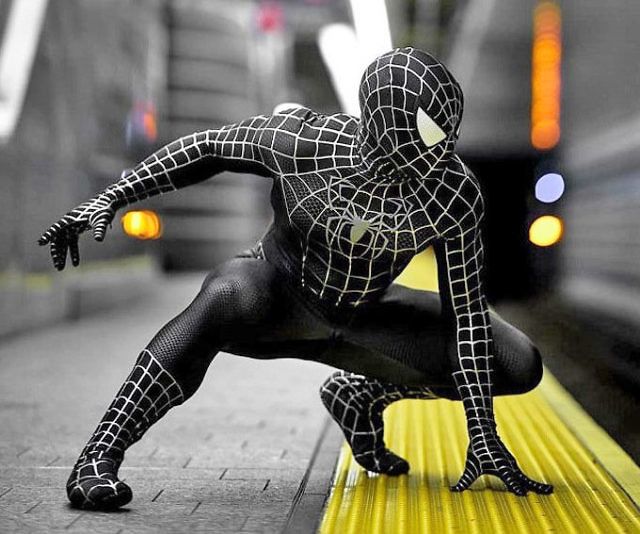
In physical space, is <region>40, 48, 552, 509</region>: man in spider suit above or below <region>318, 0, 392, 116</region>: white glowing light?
below

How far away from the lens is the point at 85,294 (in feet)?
35.3

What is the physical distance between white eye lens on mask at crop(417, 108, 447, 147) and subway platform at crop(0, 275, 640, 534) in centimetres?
106

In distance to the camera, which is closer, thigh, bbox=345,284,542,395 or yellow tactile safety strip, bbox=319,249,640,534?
yellow tactile safety strip, bbox=319,249,640,534

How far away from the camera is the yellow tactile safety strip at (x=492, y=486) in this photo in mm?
3246

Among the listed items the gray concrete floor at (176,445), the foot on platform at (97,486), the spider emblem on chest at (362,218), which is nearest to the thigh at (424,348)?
the spider emblem on chest at (362,218)

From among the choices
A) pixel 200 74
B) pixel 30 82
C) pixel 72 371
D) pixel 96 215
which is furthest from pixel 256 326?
pixel 200 74

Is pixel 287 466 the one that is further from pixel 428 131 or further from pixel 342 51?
pixel 342 51

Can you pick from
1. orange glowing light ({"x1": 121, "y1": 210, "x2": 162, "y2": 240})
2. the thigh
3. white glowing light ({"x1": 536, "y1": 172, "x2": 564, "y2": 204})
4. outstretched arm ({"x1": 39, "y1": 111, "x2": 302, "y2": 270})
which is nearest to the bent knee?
the thigh

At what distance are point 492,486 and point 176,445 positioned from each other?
4.55 feet

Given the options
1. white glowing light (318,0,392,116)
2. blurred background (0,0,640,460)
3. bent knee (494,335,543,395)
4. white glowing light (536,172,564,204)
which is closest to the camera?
bent knee (494,335,543,395)

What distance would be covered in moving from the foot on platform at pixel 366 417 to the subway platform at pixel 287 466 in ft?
0.21

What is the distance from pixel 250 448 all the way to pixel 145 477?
688mm

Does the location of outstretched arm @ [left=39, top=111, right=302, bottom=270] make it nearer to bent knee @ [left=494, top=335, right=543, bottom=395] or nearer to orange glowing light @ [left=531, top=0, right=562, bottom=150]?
bent knee @ [left=494, top=335, right=543, bottom=395]

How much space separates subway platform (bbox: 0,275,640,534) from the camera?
128 inches
